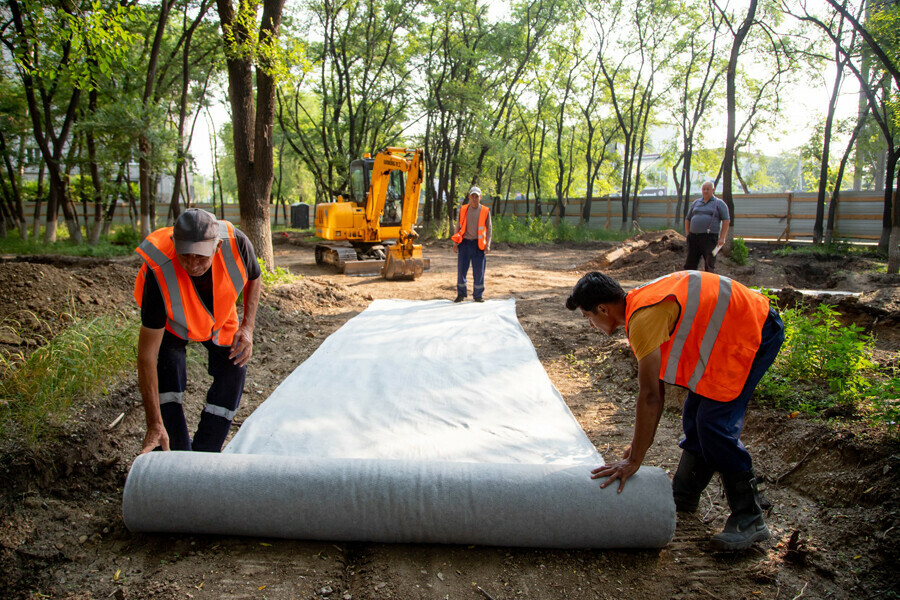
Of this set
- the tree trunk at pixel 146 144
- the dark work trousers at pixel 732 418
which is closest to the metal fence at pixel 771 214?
the tree trunk at pixel 146 144

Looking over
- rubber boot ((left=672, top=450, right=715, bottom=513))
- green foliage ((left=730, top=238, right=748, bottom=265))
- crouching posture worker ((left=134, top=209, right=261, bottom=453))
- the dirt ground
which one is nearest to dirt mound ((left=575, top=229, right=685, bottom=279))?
green foliage ((left=730, top=238, right=748, bottom=265))

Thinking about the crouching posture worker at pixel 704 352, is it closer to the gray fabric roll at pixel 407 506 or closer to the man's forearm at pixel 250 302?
the gray fabric roll at pixel 407 506

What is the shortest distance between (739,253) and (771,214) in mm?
11599

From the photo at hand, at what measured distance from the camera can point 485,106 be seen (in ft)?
70.6

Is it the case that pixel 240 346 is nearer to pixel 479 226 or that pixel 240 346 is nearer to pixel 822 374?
pixel 822 374

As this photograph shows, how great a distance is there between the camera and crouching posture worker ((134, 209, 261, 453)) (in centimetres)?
231

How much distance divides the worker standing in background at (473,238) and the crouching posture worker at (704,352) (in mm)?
5506

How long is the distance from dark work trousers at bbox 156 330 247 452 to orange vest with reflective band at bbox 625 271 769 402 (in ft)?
6.19

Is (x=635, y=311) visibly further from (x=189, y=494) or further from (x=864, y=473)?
(x=189, y=494)

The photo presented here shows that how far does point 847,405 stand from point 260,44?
7.01 meters

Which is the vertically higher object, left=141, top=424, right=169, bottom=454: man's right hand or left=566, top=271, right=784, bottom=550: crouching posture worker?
left=566, top=271, right=784, bottom=550: crouching posture worker

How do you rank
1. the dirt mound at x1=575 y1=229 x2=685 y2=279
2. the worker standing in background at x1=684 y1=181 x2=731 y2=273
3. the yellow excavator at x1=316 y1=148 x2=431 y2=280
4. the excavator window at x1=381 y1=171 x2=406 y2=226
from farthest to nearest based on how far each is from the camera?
the dirt mound at x1=575 y1=229 x2=685 y2=279 < the excavator window at x1=381 y1=171 x2=406 y2=226 < the yellow excavator at x1=316 y1=148 x2=431 y2=280 < the worker standing in background at x1=684 y1=181 x2=731 y2=273

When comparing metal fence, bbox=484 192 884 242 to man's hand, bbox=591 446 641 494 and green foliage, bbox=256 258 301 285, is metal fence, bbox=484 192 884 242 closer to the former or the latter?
green foliage, bbox=256 258 301 285

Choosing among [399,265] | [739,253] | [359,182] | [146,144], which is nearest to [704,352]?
[399,265]
